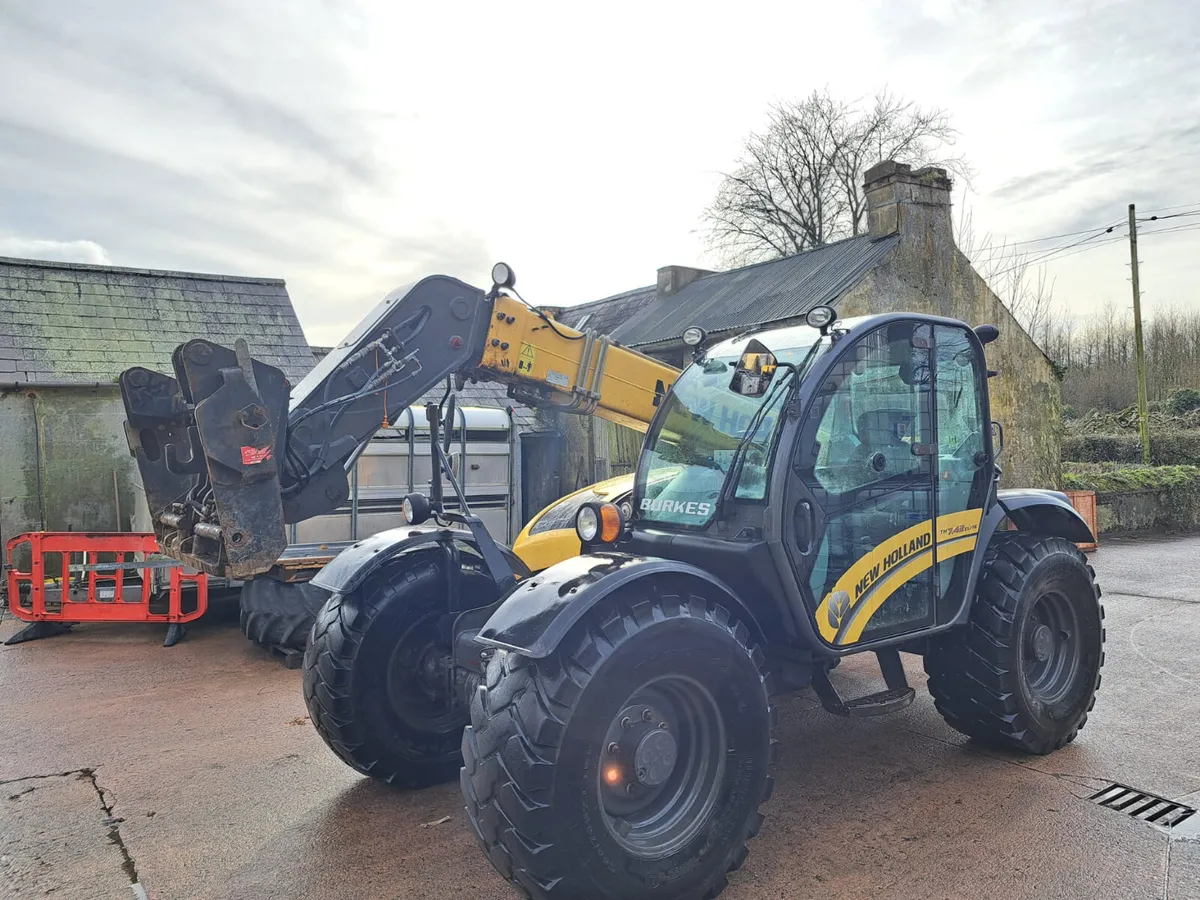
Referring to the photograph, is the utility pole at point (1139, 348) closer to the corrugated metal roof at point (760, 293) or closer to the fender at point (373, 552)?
the corrugated metal roof at point (760, 293)

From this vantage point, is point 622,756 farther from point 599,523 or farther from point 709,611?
point 599,523

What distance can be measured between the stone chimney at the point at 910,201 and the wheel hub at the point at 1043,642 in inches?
409

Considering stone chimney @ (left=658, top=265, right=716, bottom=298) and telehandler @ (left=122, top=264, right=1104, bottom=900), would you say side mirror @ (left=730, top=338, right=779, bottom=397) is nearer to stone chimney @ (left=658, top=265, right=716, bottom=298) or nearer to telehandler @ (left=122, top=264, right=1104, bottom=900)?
telehandler @ (left=122, top=264, right=1104, bottom=900)

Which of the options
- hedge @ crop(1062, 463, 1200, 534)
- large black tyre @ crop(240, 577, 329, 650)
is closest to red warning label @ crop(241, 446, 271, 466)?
large black tyre @ crop(240, 577, 329, 650)

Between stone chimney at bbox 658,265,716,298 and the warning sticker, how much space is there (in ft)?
46.3

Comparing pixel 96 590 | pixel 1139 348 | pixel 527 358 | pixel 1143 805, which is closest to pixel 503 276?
pixel 527 358

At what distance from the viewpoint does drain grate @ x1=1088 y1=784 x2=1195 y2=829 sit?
3.78 metres

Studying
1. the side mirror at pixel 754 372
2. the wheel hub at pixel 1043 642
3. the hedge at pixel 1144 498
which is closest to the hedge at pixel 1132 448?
the hedge at pixel 1144 498

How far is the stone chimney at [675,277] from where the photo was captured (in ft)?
63.2

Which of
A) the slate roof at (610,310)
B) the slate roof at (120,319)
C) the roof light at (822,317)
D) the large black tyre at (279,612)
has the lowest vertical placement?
the large black tyre at (279,612)

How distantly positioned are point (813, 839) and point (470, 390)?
39.9 feet

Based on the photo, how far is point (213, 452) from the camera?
3.63 meters

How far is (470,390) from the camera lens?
15055 mm

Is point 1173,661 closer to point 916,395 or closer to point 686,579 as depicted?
point 916,395
